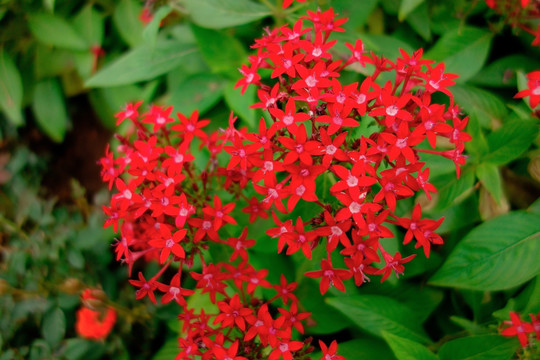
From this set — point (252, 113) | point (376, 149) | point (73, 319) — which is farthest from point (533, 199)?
point (73, 319)

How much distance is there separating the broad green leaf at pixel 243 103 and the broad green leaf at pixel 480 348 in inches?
34.2

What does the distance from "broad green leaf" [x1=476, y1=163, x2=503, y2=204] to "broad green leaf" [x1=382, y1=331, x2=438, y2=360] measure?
18.7 inches

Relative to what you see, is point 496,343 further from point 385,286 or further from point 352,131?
point 352,131

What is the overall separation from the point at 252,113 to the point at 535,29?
1078 millimetres

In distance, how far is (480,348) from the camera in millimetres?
1166

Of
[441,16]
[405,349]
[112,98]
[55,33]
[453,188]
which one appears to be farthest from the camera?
[112,98]

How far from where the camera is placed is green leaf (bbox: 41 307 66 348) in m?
1.65

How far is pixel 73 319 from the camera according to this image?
1.89m

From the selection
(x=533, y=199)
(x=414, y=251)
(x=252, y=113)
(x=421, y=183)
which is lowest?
(x=414, y=251)

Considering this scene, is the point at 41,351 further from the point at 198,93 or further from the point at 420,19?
the point at 420,19

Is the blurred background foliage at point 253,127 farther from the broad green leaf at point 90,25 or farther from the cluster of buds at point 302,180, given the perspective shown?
the cluster of buds at point 302,180

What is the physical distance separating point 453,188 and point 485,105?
1.29 feet

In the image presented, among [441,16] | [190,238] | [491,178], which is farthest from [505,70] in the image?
[190,238]

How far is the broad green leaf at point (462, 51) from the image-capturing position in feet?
5.24
